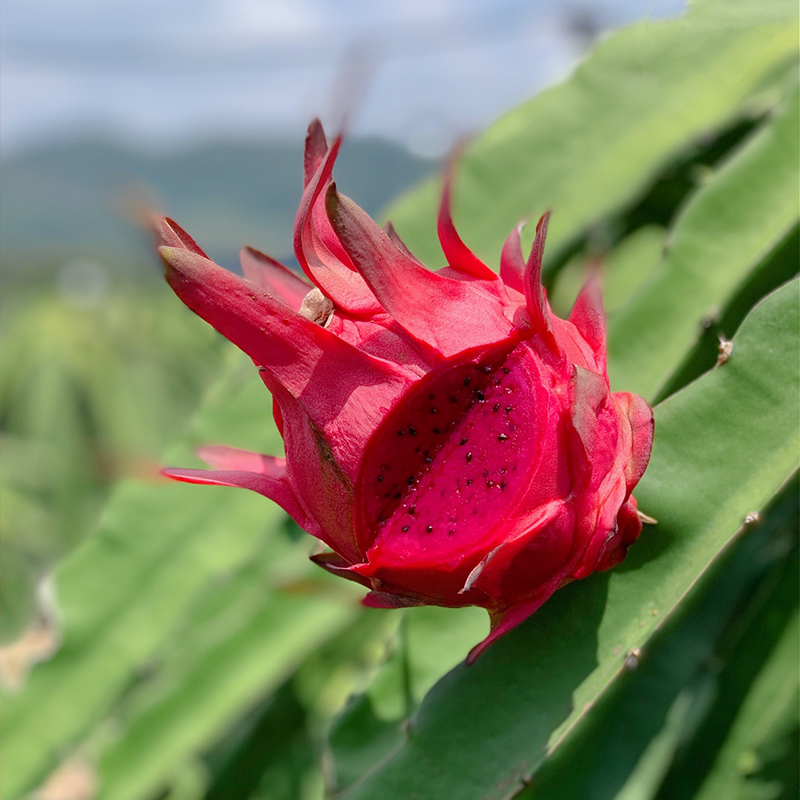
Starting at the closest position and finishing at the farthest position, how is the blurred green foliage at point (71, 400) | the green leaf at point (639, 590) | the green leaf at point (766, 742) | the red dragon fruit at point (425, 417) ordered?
the red dragon fruit at point (425, 417)
the green leaf at point (639, 590)
the green leaf at point (766, 742)
the blurred green foliage at point (71, 400)

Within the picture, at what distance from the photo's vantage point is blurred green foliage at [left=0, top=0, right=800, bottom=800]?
0.58 meters

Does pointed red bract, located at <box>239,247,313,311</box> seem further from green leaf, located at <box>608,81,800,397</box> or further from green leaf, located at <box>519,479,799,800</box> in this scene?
green leaf, located at <box>519,479,799,800</box>

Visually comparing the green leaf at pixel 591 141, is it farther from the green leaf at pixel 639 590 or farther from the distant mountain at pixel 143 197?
the green leaf at pixel 639 590

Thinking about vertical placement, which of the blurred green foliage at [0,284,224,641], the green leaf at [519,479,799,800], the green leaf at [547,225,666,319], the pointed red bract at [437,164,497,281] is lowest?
the blurred green foliage at [0,284,224,641]

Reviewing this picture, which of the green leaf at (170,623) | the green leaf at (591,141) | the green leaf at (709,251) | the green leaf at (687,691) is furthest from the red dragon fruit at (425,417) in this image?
the green leaf at (170,623)

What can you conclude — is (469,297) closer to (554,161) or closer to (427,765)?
A: (427,765)

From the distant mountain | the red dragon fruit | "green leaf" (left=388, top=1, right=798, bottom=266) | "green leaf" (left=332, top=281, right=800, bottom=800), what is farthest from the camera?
"green leaf" (left=388, top=1, right=798, bottom=266)

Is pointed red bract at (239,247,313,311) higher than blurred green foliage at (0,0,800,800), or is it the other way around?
pointed red bract at (239,247,313,311)

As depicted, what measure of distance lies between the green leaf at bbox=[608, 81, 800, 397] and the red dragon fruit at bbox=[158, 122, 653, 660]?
Result: 289mm

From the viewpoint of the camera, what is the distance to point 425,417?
47 cm

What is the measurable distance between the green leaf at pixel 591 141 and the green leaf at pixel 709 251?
24 cm

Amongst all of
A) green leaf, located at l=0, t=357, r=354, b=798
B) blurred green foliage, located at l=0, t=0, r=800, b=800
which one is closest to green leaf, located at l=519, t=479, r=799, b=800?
blurred green foliage, located at l=0, t=0, r=800, b=800

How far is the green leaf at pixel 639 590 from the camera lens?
56 centimetres

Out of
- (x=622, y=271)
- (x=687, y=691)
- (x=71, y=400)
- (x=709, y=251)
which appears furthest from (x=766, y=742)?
(x=71, y=400)
